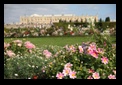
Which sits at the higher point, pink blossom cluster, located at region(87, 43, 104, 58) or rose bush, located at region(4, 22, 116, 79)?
pink blossom cluster, located at region(87, 43, 104, 58)

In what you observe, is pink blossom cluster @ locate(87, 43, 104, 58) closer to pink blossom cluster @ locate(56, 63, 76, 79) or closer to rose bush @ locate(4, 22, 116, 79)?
rose bush @ locate(4, 22, 116, 79)

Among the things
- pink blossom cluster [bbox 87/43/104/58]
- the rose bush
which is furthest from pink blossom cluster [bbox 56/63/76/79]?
pink blossom cluster [bbox 87/43/104/58]

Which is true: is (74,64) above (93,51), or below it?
below

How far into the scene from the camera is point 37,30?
550 inches

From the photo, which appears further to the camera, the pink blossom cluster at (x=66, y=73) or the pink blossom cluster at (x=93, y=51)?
the pink blossom cluster at (x=93, y=51)

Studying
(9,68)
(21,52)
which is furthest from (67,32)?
(9,68)

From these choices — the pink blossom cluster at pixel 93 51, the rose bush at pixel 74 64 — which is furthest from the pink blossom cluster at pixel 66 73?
the pink blossom cluster at pixel 93 51

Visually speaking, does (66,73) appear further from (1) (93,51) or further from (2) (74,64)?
(1) (93,51)

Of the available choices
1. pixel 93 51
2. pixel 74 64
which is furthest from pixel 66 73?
pixel 93 51

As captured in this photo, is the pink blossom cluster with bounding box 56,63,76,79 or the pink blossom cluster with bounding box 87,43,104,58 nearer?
the pink blossom cluster with bounding box 56,63,76,79

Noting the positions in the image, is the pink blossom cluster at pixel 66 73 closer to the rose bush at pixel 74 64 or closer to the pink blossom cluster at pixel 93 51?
the rose bush at pixel 74 64

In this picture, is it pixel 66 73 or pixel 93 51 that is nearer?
pixel 66 73
